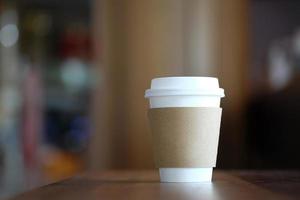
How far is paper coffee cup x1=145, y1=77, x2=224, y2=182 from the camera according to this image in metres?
0.85

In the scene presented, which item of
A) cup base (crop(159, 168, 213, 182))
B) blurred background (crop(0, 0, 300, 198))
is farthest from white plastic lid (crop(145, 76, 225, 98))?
blurred background (crop(0, 0, 300, 198))

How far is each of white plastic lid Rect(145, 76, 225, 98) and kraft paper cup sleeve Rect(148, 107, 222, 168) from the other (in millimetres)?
22

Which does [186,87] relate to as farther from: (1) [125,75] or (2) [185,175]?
(1) [125,75]

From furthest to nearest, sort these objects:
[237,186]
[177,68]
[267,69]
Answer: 1. [267,69]
2. [177,68]
3. [237,186]

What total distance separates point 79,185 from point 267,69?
263cm

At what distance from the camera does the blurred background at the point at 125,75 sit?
307 centimetres

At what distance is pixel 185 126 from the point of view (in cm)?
85

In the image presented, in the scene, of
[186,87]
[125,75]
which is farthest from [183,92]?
[125,75]

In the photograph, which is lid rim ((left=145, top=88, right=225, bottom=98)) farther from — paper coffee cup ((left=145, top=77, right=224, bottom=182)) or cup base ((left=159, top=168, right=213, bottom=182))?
cup base ((left=159, top=168, right=213, bottom=182))

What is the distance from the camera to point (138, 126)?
306 centimetres

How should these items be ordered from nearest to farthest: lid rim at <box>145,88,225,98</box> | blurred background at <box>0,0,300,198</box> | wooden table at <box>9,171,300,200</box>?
wooden table at <box>9,171,300,200</box>
lid rim at <box>145,88,225,98</box>
blurred background at <box>0,0,300,198</box>

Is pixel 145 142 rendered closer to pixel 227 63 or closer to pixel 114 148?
pixel 114 148

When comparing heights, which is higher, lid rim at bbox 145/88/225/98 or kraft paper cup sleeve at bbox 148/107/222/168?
lid rim at bbox 145/88/225/98

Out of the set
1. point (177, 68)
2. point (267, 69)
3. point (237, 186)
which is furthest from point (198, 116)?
point (267, 69)
